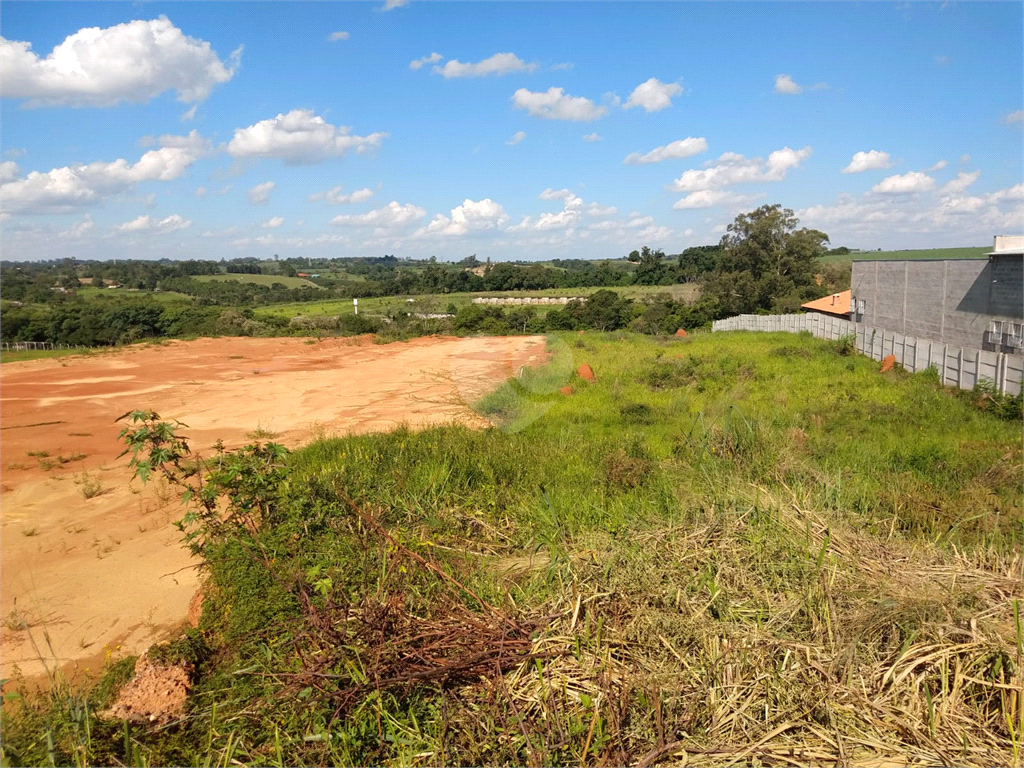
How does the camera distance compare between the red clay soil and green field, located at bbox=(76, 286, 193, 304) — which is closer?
the red clay soil

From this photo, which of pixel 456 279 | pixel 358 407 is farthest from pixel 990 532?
pixel 456 279

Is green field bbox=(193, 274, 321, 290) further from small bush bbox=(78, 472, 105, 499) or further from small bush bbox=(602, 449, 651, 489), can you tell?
small bush bbox=(602, 449, 651, 489)

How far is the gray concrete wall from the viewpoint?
13.7 meters

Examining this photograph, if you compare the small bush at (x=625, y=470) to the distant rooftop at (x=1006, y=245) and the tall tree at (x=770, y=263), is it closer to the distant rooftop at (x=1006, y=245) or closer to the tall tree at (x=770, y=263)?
the distant rooftop at (x=1006, y=245)

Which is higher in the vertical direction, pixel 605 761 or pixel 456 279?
pixel 456 279

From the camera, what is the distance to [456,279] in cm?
5112

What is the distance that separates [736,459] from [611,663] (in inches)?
121

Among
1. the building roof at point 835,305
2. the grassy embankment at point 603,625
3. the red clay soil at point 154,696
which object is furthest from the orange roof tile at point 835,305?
the red clay soil at point 154,696

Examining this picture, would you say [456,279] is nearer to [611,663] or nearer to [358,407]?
[358,407]

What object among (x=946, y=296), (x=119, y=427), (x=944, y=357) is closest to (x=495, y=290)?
(x=946, y=296)

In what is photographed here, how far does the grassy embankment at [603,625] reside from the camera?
256 centimetres

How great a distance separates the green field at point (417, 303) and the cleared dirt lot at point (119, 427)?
1358cm

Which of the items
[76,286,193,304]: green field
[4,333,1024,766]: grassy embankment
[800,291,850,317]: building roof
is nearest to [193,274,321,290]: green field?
[76,286,193,304]: green field

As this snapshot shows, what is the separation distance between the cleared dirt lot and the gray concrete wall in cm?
957
